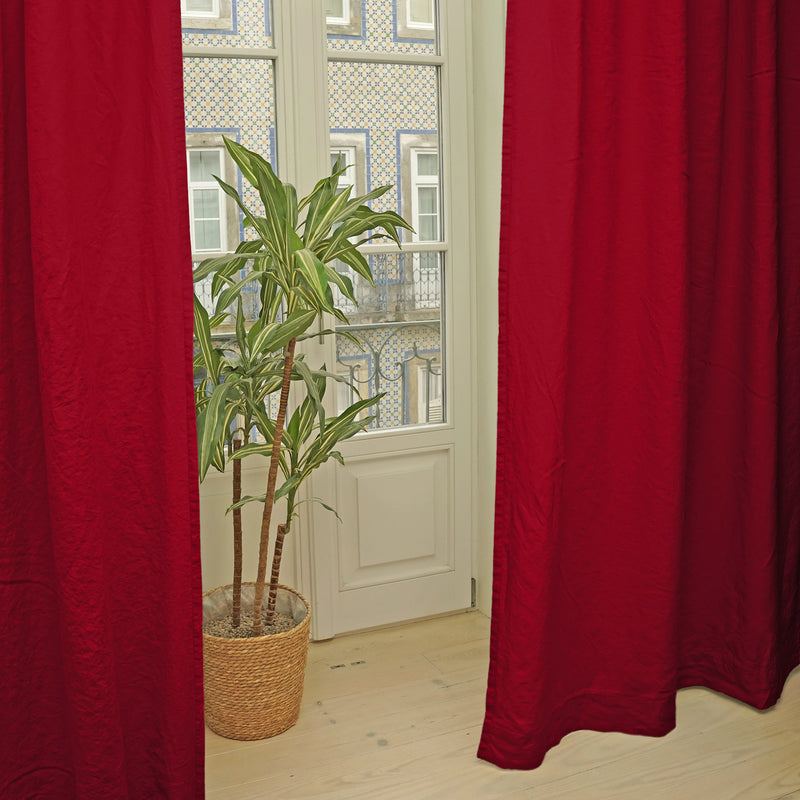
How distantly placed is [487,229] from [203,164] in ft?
2.57

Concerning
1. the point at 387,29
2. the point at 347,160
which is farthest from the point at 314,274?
the point at 387,29

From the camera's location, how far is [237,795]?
192 cm

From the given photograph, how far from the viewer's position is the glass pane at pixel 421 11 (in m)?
2.48

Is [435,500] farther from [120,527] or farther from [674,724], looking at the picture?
[120,527]

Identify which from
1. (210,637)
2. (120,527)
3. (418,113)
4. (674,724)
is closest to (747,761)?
(674,724)

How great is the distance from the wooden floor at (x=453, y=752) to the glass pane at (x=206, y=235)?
116 centimetres

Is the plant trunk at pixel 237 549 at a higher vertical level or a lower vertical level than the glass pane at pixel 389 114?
lower

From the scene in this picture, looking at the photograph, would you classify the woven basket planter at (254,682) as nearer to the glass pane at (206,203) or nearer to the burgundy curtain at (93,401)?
the burgundy curtain at (93,401)

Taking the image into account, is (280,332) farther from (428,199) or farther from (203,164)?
(428,199)

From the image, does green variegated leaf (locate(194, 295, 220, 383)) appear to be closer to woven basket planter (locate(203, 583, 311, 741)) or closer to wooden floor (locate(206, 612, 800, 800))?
woven basket planter (locate(203, 583, 311, 741))

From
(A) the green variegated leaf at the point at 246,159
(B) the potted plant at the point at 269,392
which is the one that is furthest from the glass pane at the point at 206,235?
(A) the green variegated leaf at the point at 246,159

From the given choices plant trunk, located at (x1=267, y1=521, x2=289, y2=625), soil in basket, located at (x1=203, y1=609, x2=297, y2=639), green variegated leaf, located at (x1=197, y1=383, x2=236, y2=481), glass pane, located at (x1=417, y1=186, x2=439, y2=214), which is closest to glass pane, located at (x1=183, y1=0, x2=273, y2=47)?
glass pane, located at (x1=417, y1=186, x2=439, y2=214)

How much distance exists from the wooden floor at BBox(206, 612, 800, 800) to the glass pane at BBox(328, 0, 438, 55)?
65.8 inches

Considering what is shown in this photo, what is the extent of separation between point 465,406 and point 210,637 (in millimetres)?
1025
